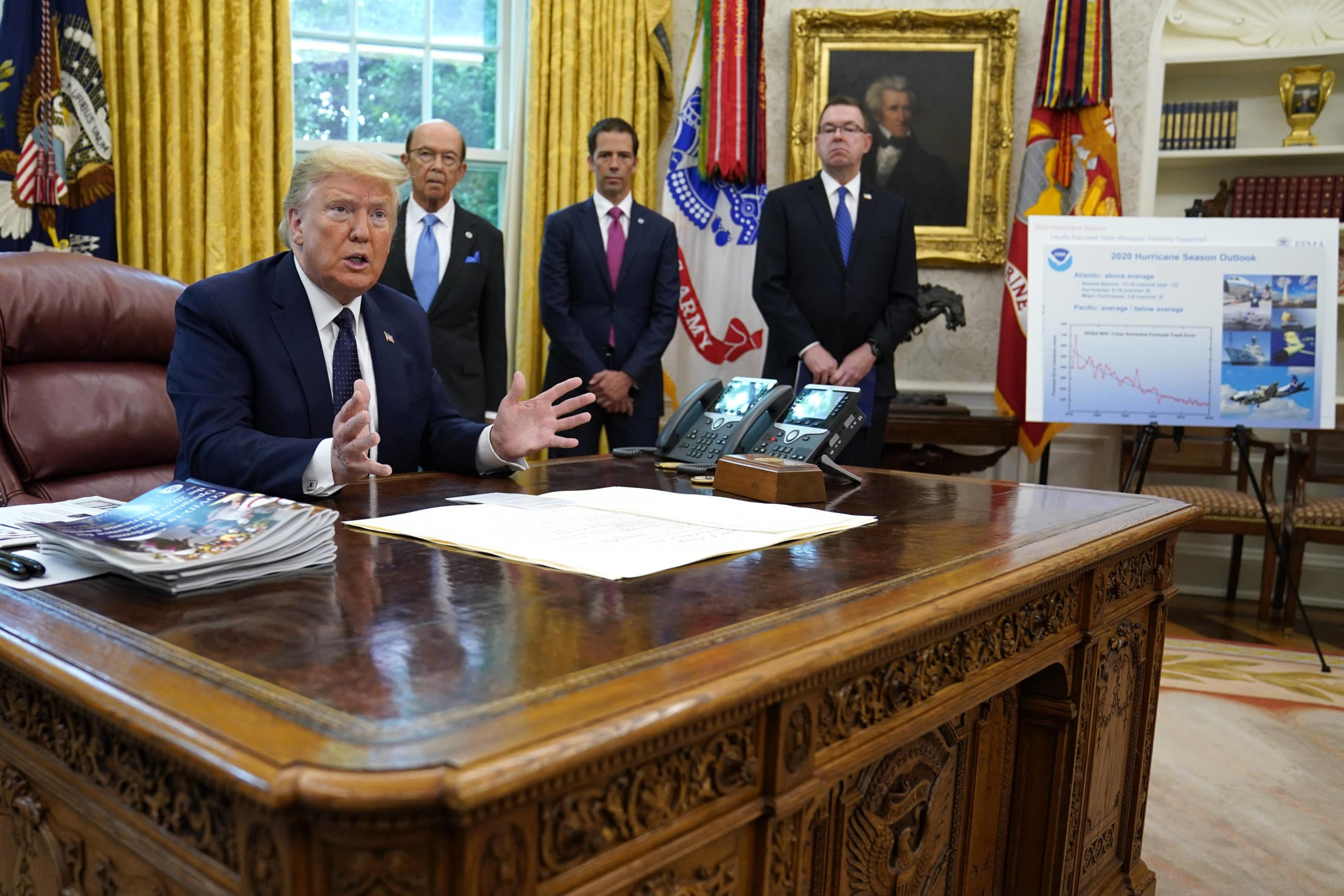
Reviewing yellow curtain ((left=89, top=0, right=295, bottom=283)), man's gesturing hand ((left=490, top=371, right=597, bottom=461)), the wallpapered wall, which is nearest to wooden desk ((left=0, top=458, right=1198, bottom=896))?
man's gesturing hand ((left=490, top=371, right=597, bottom=461))

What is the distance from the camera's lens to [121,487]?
89.3 inches

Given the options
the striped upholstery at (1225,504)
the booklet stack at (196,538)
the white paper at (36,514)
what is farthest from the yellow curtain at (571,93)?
the booklet stack at (196,538)

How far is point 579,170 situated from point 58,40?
85.0 inches

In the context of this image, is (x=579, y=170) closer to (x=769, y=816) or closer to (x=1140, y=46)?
(x=1140, y=46)

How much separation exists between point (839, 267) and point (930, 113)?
1492 millimetres

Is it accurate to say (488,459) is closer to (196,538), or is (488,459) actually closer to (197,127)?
(196,538)

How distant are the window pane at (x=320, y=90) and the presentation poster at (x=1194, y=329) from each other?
3242mm

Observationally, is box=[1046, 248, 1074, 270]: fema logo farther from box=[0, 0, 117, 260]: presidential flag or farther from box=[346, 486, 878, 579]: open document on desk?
box=[0, 0, 117, 260]: presidential flag

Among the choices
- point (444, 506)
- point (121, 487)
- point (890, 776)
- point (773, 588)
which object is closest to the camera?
point (773, 588)

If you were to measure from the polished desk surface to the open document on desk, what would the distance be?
32 millimetres

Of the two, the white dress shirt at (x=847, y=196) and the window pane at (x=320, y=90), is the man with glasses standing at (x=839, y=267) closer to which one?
the white dress shirt at (x=847, y=196)

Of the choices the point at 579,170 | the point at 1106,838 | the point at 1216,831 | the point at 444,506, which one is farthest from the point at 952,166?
the point at 444,506

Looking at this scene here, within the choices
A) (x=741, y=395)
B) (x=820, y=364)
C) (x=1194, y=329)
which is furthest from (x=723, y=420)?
(x=1194, y=329)

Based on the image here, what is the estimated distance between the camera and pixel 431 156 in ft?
13.3
